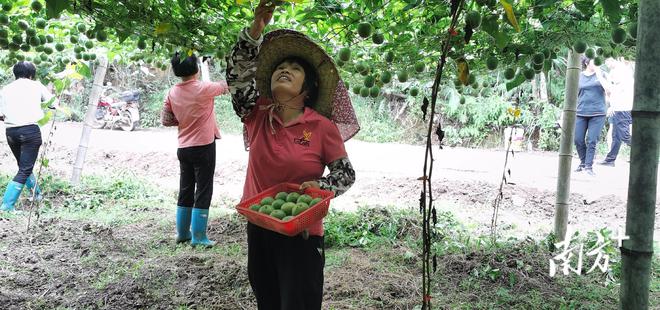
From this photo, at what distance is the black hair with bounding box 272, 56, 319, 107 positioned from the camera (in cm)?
241

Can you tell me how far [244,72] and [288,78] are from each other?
19cm

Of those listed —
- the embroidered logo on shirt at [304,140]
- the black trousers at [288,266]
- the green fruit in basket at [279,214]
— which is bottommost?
the black trousers at [288,266]

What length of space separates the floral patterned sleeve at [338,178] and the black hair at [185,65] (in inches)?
99.8

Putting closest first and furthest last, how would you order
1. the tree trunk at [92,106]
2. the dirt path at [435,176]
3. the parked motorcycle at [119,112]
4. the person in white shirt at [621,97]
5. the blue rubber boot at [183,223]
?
the blue rubber boot at [183,223]
the dirt path at [435,176]
the tree trunk at [92,106]
the person in white shirt at [621,97]
the parked motorcycle at [119,112]

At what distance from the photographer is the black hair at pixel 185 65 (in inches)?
174

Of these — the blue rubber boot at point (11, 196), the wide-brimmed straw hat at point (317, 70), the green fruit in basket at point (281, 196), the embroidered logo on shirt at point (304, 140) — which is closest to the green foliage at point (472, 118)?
the blue rubber boot at point (11, 196)

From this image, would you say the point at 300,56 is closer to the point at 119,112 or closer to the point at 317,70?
the point at 317,70

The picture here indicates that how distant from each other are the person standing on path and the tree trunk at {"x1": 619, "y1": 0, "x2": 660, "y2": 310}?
6.68m

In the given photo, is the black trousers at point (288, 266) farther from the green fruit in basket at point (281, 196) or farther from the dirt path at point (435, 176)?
the dirt path at point (435, 176)

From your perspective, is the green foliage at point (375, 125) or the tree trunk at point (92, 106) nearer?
the tree trunk at point (92, 106)

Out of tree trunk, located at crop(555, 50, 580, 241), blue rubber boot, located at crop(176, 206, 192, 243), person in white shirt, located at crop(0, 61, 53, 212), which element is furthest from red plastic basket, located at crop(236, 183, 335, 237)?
person in white shirt, located at crop(0, 61, 53, 212)

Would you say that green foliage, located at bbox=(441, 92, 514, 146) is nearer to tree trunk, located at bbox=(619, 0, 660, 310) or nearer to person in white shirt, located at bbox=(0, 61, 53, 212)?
person in white shirt, located at bbox=(0, 61, 53, 212)

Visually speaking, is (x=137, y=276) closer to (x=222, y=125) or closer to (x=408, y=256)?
(x=408, y=256)

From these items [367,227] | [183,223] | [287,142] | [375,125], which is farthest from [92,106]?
[375,125]
